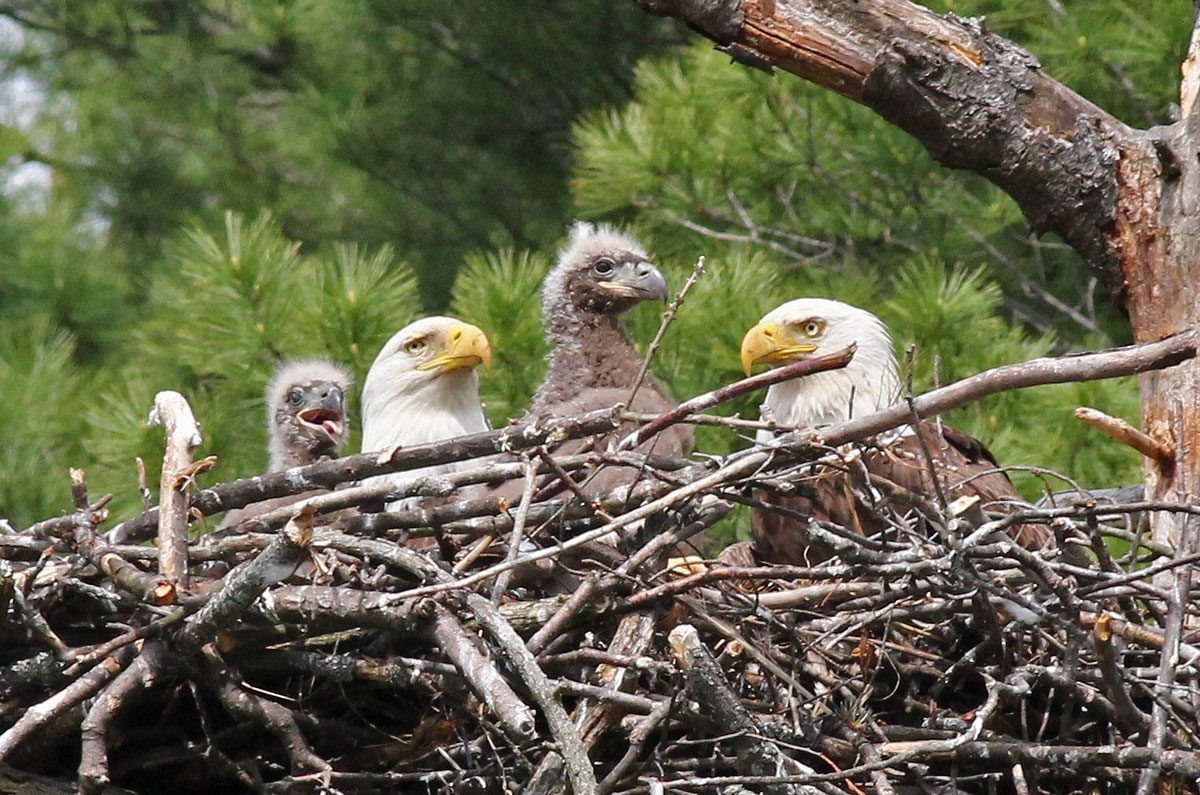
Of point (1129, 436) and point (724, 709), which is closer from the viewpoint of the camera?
point (724, 709)

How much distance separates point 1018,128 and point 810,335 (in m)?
1.08

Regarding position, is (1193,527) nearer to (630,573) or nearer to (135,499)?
(630,573)

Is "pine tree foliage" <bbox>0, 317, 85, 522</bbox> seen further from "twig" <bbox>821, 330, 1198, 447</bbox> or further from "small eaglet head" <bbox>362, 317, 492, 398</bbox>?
"twig" <bbox>821, 330, 1198, 447</bbox>

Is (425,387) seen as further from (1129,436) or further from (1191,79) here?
(1191,79)

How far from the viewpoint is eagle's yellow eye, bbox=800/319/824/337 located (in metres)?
5.31

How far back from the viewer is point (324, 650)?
393cm

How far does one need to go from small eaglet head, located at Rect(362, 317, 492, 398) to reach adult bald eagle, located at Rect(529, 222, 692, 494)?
287 mm

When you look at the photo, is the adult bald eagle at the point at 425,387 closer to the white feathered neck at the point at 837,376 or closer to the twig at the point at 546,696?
the white feathered neck at the point at 837,376

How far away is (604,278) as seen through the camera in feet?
20.1

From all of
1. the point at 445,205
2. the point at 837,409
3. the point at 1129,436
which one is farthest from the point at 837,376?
the point at 445,205

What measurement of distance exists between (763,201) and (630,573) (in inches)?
170

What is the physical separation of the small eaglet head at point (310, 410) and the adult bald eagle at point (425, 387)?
13 cm

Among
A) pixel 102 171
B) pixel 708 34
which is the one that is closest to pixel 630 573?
pixel 708 34

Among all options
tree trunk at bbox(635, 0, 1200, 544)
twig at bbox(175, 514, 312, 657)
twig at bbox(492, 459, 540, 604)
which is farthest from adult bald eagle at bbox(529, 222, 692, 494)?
twig at bbox(175, 514, 312, 657)
